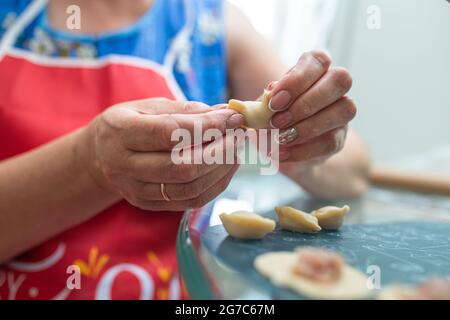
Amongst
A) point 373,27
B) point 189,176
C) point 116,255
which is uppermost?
point 373,27

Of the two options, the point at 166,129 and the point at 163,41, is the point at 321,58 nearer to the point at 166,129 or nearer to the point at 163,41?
the point at 166,129

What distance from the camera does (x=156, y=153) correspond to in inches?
13.9

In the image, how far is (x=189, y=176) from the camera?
0.35m

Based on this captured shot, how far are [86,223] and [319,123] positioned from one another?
0.28m

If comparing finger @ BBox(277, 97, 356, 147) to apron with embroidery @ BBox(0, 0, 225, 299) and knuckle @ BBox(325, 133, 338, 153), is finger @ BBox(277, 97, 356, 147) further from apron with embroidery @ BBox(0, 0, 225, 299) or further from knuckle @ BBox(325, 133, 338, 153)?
apron with embroidery @ BBox(0, 0, 225, 299)

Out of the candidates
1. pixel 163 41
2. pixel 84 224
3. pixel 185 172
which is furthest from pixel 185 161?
pixel 163 41

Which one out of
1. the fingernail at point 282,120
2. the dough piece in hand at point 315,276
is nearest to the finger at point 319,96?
the fingernail at point 282,120

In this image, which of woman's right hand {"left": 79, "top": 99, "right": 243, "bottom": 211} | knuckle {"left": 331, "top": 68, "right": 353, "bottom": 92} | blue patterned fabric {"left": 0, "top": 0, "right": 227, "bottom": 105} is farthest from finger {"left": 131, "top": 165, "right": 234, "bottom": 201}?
blue patterned fabric {"left": 0, "top": 0, "right": 227, "bottom": 105}

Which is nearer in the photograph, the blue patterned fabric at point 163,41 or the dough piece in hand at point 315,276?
the dough piece in hand at point 315,276

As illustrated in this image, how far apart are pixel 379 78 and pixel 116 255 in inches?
12.4

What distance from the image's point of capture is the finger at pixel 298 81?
37 centimetres

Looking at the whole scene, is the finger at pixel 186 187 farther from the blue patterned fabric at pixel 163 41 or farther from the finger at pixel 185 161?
the blue patterned fabric at pixel 163 41
